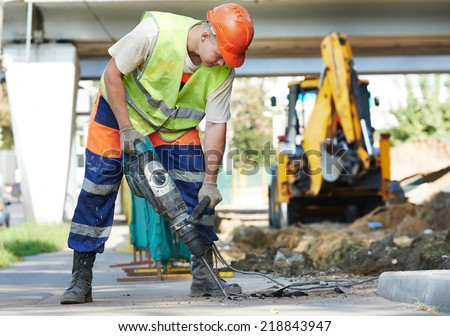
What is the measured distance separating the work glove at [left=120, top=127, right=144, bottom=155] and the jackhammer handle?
0.55 meters

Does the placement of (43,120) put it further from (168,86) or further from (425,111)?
(425,111)

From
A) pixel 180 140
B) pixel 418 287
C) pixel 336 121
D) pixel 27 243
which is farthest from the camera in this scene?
pixel 336 121

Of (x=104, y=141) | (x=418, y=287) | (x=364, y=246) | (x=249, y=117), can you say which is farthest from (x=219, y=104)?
(x=249, y=117)

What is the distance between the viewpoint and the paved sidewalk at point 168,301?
6.35 metres

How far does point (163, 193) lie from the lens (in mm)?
7309

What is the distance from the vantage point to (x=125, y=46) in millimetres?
7215

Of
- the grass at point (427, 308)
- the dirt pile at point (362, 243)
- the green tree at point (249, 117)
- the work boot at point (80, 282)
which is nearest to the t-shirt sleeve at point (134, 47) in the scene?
the work boot at point (80, 282)

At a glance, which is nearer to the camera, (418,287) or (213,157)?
(418,287)

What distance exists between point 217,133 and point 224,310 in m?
1.45

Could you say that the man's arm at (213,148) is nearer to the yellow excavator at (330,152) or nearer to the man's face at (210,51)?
the man's face at (210,51)

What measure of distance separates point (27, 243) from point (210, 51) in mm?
9751

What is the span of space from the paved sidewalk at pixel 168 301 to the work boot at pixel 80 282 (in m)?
0.10
